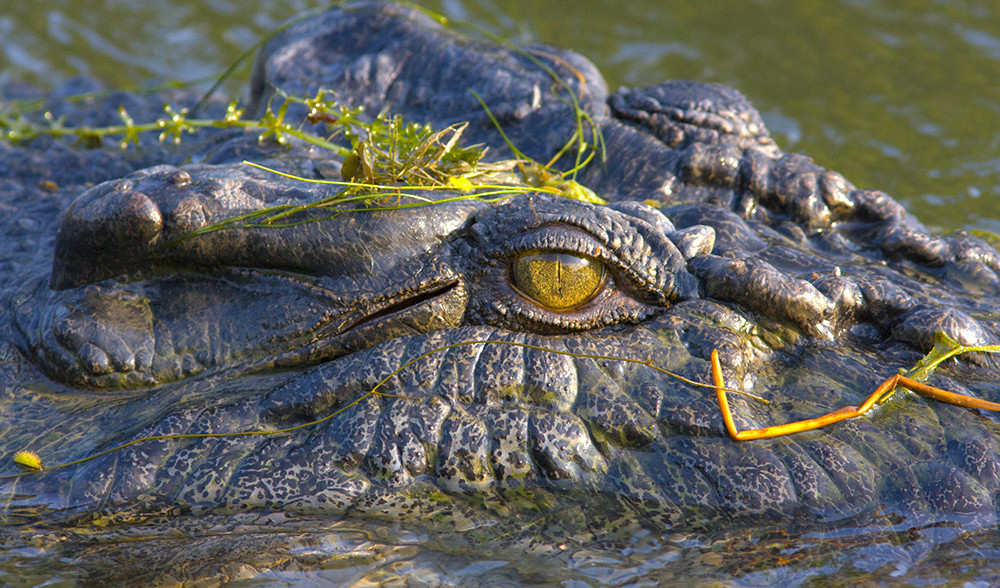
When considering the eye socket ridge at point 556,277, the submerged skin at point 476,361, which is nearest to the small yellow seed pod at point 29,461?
the submerged skin at point 476,361

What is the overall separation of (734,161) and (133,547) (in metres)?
3.08

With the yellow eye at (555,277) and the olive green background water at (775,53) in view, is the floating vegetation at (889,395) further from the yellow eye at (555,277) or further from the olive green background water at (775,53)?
the olive green background water at (775,53)

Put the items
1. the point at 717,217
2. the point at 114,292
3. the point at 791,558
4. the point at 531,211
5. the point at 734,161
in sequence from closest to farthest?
1. the point at 791,558
2. the point at 531,211
3. the point at 114,292
4. the point at 717,217
5. the point at 734,161

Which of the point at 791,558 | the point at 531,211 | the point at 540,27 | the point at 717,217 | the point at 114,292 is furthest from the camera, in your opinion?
the point at 540,27

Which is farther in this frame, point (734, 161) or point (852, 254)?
point (734, 161)

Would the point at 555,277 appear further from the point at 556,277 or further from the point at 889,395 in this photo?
the point at 889,395

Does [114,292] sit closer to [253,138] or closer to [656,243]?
[253,138]

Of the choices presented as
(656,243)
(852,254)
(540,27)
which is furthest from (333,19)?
(540,27)

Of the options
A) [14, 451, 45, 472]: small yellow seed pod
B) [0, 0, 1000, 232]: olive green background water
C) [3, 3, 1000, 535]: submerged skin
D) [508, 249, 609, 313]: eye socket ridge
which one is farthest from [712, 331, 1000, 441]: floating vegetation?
[0, 0, 1000, 232]: olive green background water

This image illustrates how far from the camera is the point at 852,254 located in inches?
151

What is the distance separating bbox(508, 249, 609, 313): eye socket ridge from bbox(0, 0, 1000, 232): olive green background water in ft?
13.2

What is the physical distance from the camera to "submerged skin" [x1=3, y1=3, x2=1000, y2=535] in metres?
2.92

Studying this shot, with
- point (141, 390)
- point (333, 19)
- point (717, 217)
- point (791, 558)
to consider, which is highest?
point (333, 19)

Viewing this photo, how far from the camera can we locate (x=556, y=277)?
318cm
